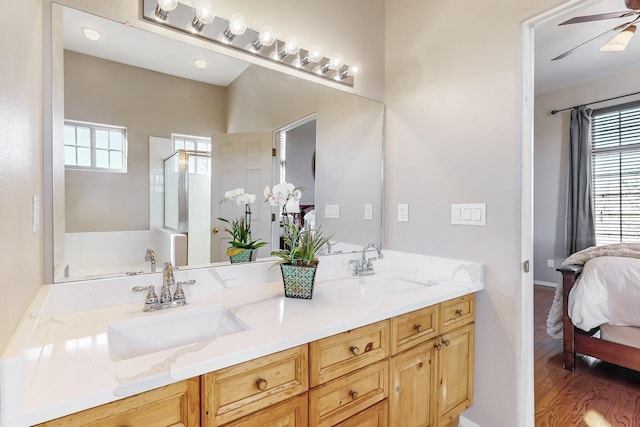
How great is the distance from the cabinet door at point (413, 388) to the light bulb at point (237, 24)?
157 centimetres

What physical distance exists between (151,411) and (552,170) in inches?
215

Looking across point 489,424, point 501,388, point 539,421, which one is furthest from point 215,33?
point 539,421

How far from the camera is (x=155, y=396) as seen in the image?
743 mm

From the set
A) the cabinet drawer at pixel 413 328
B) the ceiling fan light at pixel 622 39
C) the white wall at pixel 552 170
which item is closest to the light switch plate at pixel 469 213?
the cabinet drawer at pixel 413 328

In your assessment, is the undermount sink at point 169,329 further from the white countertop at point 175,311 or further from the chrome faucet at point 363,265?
the chrome faucet at point 363,265

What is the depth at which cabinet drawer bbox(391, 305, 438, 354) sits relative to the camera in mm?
1256

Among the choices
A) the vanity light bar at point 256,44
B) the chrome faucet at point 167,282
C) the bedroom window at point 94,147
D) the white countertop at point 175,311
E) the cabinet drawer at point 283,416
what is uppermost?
the vanity light bar at point 256,44

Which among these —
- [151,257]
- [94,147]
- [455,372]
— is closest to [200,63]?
[94,147]

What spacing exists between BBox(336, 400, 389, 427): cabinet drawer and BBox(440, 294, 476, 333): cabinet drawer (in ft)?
1.49

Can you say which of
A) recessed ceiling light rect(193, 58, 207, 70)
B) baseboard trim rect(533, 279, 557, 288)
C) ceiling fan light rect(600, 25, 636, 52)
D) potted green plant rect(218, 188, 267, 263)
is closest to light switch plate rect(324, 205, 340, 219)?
potted green plant rect(218, 188, 267, 263)

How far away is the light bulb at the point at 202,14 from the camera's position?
1.36 meters

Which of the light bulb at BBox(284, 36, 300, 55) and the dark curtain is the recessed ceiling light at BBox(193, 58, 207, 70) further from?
the dark curtain

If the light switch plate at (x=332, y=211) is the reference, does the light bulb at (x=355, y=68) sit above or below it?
above

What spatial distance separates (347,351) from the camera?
1099mm
